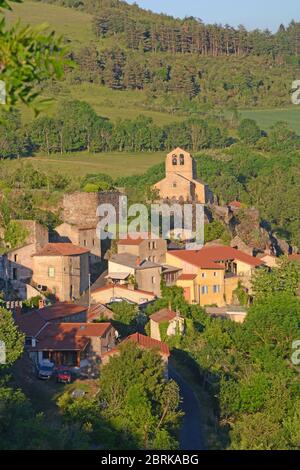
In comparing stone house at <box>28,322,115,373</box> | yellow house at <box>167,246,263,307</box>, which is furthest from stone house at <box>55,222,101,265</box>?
stone house at <box>28,322,115,373</box>

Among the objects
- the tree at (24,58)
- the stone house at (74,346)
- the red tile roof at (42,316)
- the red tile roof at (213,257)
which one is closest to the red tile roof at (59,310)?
the red tile roof at (42,316)

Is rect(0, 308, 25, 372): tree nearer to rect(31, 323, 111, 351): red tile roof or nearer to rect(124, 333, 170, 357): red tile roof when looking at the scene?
rect(31, 323, 111, 351): red tile roof

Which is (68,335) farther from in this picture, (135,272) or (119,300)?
(135,272)

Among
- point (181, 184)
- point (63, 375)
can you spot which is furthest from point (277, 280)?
point (63, 375)

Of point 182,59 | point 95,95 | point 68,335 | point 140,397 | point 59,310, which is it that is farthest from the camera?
point 182,59

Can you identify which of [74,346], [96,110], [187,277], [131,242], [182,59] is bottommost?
[187,277]

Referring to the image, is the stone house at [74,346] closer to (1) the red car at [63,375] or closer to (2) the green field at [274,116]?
(1) the red car at [63,375]
